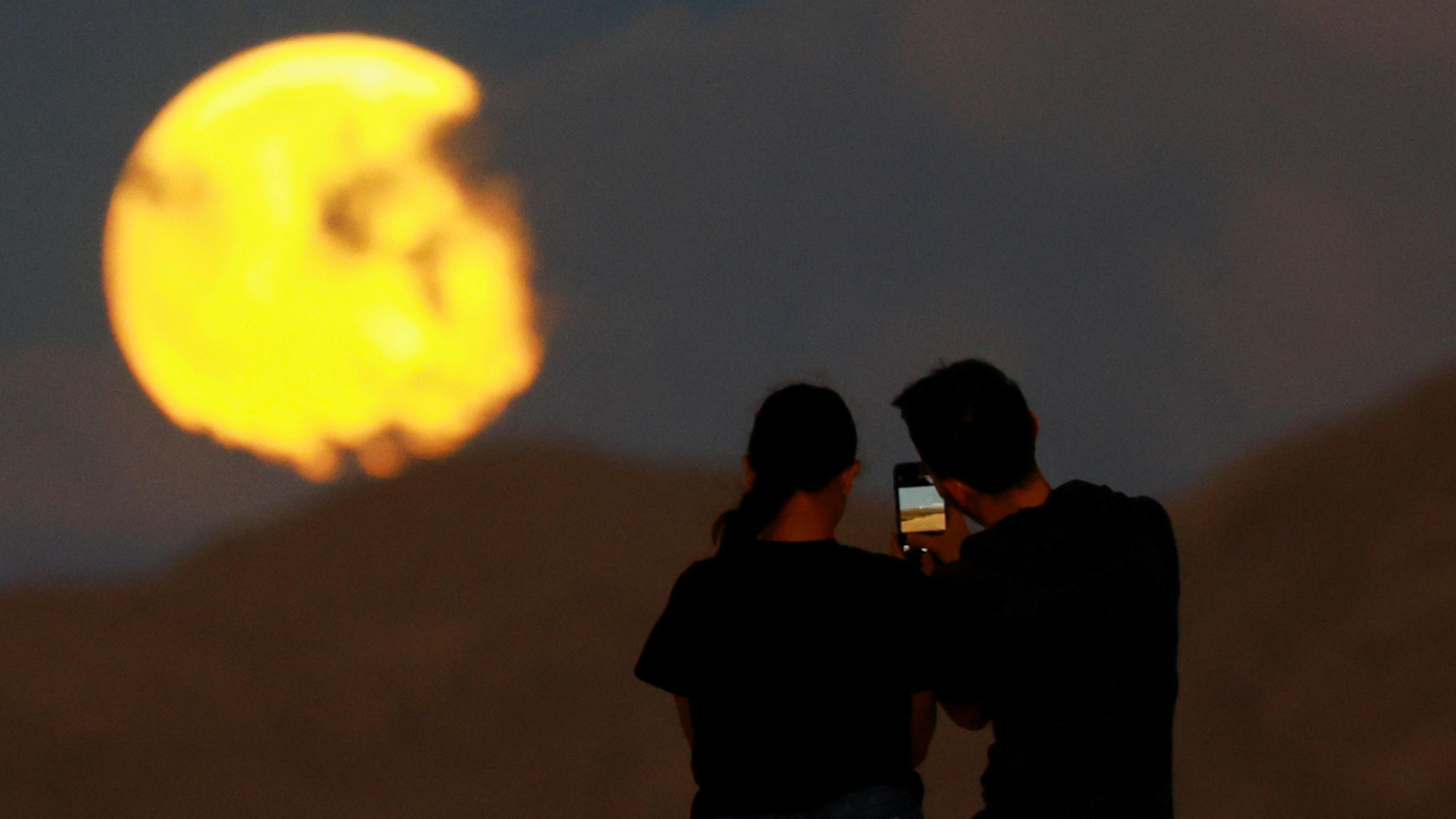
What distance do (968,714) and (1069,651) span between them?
164mm

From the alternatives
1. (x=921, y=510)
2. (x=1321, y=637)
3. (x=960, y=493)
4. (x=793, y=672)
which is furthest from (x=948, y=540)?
(x=1321, y=637)

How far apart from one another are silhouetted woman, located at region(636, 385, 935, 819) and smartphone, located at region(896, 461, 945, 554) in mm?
288

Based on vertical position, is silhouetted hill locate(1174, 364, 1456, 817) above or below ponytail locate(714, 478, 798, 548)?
below

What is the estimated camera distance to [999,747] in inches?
59.4

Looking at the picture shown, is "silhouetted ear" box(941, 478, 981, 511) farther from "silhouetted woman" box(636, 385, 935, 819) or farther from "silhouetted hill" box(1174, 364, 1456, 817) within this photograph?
"silhouetted hill" box(1174, 364, 1456, 817)

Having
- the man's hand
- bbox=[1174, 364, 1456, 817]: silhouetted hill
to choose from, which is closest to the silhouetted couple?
the man's hand

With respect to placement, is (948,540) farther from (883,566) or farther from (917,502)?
(883,566)

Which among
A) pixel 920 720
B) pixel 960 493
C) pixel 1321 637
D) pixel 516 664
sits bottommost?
pixel 1321 637

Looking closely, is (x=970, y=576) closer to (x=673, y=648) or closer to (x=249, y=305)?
(x=673, y=648)

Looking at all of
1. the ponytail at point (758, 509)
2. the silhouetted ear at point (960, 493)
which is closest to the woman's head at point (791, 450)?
the ponytail at point (758, 509)

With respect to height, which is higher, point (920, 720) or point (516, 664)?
point (516, 664)

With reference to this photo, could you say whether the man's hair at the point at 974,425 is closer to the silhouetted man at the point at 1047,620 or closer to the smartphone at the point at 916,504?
the silhouetted man at the point at 1047,620

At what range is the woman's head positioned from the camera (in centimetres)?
160

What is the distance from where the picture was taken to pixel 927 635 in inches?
60.6
